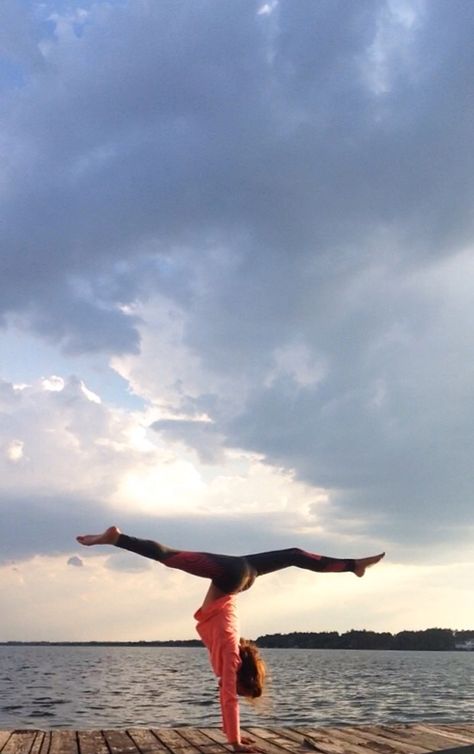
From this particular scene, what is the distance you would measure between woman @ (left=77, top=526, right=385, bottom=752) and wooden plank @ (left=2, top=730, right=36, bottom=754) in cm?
248

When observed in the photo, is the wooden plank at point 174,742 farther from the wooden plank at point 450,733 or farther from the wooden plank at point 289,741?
the wooden plank at point 450,733

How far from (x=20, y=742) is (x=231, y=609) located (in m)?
3.45

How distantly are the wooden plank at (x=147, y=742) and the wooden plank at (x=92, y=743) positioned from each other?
0.38 metres

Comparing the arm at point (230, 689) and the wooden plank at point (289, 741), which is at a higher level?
the arm at point (230, 689)

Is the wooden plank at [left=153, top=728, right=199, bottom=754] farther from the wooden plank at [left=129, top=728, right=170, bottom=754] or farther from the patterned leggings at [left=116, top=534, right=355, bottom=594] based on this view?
the patterned leggings at [left=116, top=534, right=355, bottom=594]

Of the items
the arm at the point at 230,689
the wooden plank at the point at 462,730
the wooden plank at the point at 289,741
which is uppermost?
the arm at the point at 230,689

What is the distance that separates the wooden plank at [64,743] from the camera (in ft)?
28.7

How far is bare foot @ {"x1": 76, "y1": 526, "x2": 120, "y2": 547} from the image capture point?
291 inches

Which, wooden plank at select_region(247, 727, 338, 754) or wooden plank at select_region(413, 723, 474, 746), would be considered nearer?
wooden plank at select_region(247, 727, 338, 754)

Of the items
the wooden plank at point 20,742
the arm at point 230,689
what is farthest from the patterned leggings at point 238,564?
the wooden plank at point 20,742

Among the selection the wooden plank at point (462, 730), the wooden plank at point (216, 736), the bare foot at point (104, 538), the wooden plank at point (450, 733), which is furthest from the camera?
the wooden plank at point (462, 730)

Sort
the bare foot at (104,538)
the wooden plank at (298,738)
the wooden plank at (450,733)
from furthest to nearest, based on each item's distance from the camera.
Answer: the wooden plank at (450,733), the wooden plank at (298,738), the bare foot at (104,538)

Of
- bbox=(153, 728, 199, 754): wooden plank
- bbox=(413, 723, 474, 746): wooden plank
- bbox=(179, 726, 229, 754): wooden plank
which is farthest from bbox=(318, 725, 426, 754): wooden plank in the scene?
bbox=(153, 728, 199, 754): wooden plank

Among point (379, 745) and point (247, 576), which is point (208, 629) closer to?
point (247, 576)
